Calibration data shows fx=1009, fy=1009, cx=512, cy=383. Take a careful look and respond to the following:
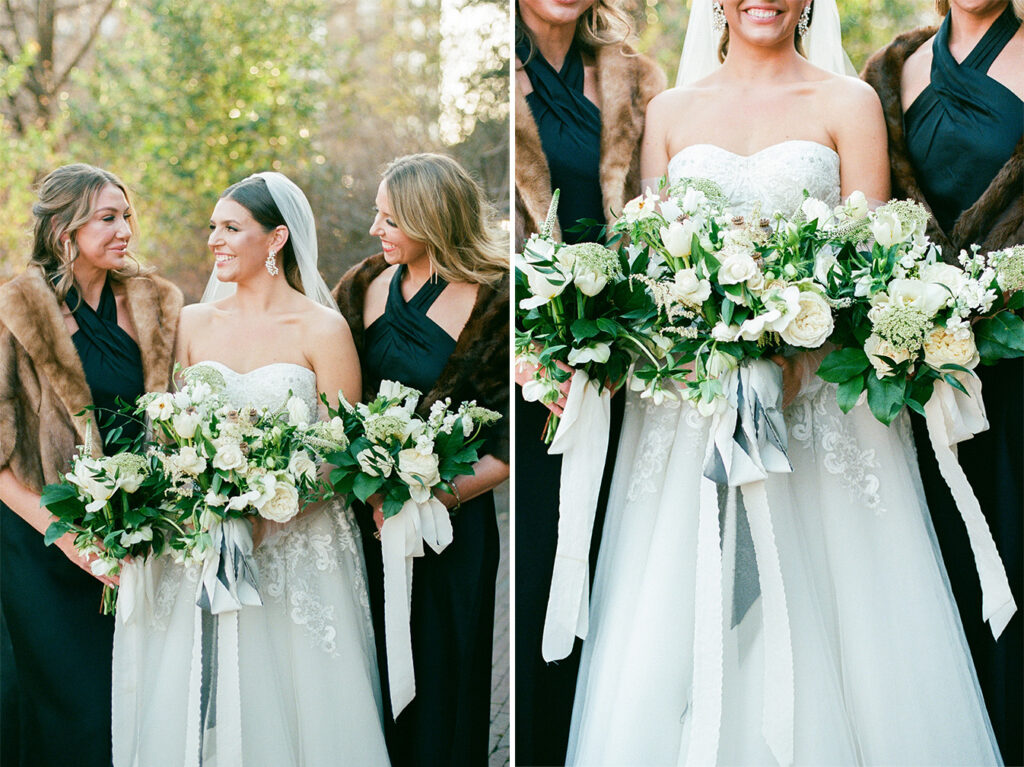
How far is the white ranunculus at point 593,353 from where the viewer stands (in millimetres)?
2830

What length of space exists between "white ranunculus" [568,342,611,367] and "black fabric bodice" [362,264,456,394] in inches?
25.3

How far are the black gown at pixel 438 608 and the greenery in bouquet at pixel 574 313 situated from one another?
52 cm

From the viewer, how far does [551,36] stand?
333 centimetres

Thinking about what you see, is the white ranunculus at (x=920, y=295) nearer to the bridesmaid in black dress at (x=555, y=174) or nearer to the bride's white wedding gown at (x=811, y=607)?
the bride's white wedding gown at (x=811, y=607)

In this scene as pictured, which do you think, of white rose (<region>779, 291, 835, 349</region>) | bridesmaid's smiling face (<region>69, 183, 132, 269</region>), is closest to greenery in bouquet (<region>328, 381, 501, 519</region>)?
bridesmaid's smiling face (<region>69, 183, 132, 269</region>)

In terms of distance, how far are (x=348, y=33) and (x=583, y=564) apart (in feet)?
6.55

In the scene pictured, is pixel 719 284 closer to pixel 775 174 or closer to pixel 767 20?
pixel 775 174

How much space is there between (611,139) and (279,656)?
1.97 m

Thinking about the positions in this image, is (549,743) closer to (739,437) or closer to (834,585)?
(834,585)

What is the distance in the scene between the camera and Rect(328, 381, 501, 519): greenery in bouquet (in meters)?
3.13

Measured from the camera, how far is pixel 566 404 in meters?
3.00

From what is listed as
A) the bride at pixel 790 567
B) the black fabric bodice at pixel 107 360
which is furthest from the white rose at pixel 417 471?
the black fabric bodice at pixel 107 360

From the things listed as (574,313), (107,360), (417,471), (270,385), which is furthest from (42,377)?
(574,313)

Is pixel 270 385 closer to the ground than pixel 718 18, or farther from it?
closer to the ground
